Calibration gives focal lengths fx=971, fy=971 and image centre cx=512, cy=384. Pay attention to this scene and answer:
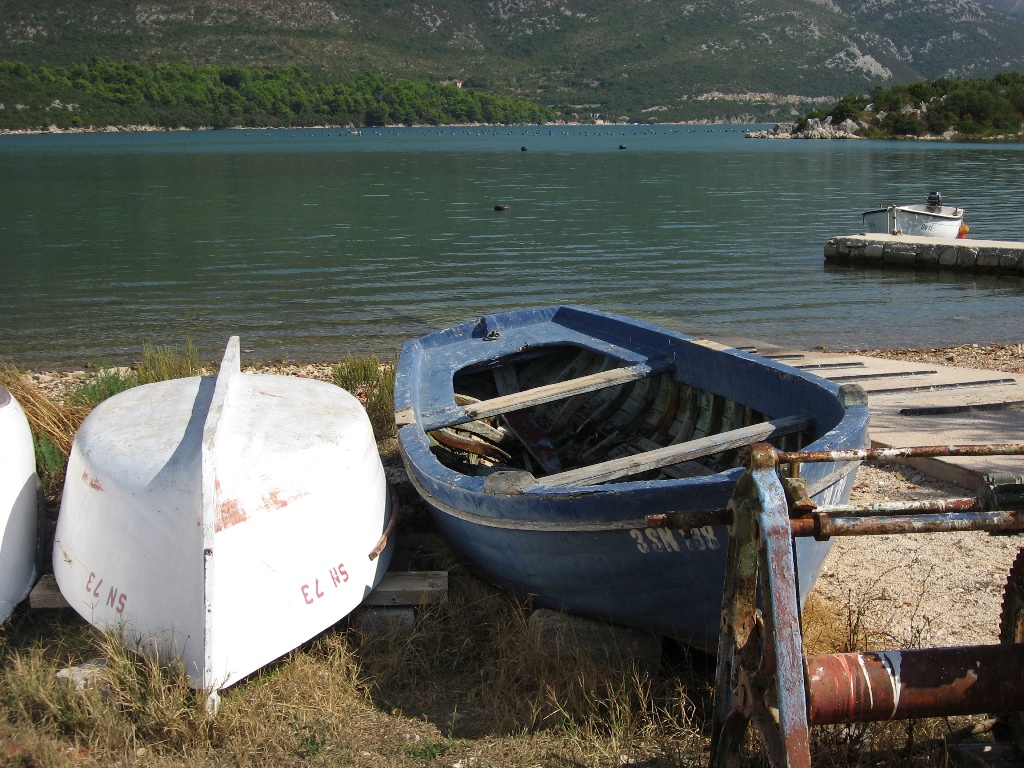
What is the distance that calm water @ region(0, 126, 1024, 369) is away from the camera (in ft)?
48.7

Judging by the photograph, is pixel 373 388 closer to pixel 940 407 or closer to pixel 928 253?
pixel 940 407

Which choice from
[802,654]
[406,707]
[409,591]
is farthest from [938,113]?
[802,654]

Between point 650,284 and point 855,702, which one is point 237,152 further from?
point 855,702

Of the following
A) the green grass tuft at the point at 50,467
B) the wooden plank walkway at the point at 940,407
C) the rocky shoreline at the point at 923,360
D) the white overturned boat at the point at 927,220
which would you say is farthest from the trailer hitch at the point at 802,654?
the white overturned boat at the point at 927,220

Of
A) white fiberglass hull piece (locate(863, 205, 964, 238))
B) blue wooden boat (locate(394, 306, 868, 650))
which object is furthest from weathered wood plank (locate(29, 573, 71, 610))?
white fiberglass hull piece (locate(863, 205, 964, 238))

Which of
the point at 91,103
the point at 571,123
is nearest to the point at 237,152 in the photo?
the point at 91,103

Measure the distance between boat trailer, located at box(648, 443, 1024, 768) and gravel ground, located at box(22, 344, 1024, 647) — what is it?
36.2 inches

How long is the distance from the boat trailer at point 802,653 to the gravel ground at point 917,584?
92 centimetres

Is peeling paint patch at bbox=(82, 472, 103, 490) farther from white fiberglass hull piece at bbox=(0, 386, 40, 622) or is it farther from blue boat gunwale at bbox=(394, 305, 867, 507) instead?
blue boat gunwale at bbox=(394, 305, 867, 507)

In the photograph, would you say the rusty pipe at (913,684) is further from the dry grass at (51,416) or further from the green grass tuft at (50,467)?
the dry grass at (51,416)

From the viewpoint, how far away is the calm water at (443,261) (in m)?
14.8

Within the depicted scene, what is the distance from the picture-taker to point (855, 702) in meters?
3.18

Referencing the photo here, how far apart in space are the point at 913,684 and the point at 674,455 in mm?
1883

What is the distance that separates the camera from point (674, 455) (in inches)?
193
